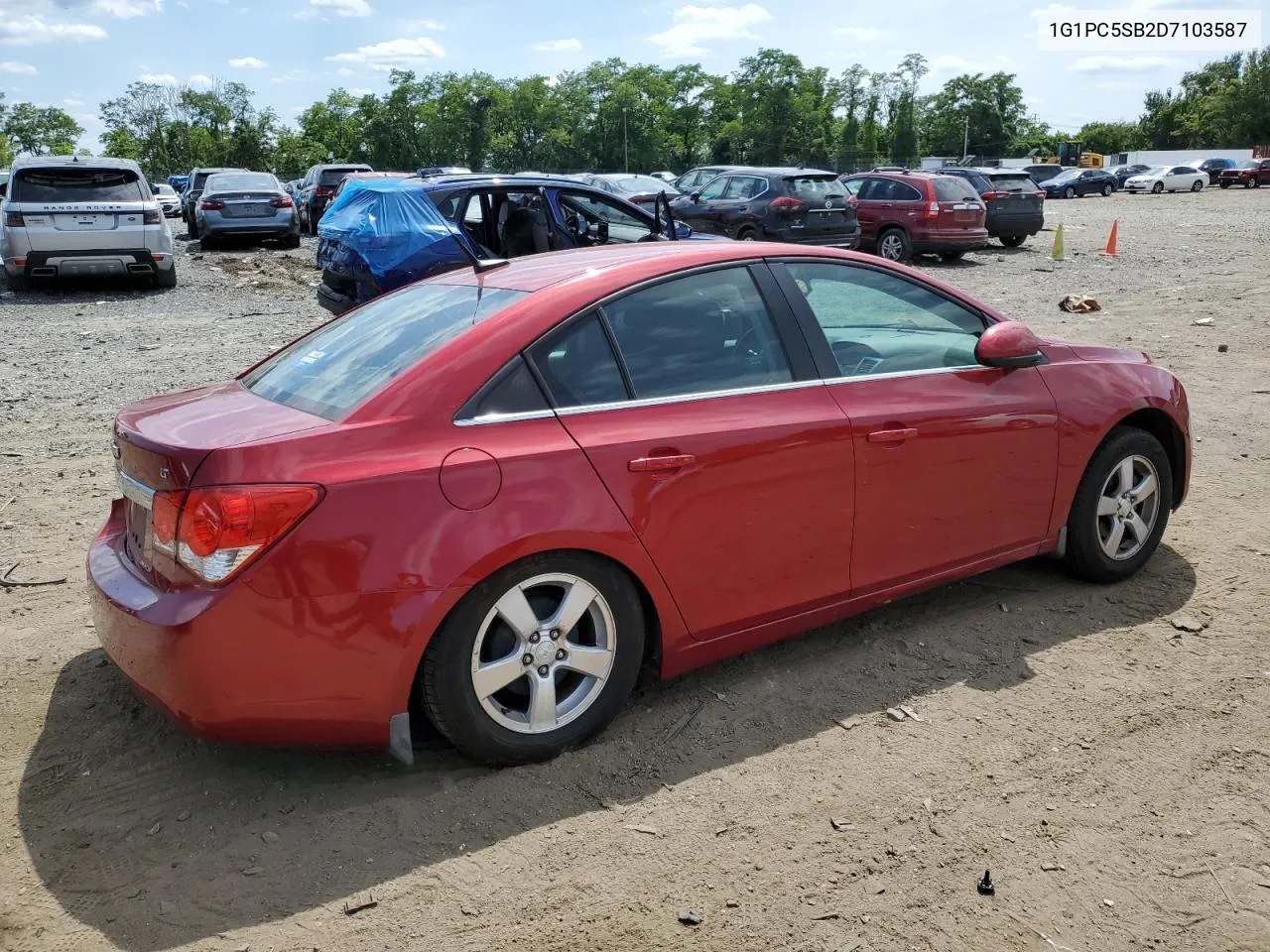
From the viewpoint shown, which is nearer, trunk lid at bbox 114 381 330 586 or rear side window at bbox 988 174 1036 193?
trunk lid at bbox 114 381 330 586

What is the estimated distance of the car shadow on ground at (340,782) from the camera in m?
2.79

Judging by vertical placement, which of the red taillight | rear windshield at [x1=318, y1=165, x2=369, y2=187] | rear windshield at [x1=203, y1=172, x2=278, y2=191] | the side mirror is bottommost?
the red taillight

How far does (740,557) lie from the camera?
3.53 metres

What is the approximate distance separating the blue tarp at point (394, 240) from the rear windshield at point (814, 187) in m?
8.71

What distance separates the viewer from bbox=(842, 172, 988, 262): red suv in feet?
62.6

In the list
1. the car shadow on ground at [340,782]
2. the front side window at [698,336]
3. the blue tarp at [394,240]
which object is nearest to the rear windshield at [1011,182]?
the blue tarp at [394,240]

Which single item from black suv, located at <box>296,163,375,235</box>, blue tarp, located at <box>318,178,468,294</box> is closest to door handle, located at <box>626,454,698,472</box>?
blue tarp, located at <box>318,178,468,294</box>

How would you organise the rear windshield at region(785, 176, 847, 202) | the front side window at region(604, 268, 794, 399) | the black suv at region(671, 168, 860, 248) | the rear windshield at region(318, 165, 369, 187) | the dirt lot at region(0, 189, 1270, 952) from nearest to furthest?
the dirt lot at region(0, 189, 1270, 952) → the front side window at region(604, 268, 794, 399) → the black suv at region(671, 168, 860, 248) → the rear windshield at region(785, 176, 847, 202) → the rear windshield at region(318, 165, 369, 187)

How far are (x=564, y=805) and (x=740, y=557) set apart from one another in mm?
956

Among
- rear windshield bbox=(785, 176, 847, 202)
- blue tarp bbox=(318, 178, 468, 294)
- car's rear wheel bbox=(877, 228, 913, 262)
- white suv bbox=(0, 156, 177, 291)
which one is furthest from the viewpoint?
car's rear wheel bbox=(877, 228, 913, 262)

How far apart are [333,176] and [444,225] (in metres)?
18.9

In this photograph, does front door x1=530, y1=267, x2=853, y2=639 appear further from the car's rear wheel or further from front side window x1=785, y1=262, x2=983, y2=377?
the car's rear wheel

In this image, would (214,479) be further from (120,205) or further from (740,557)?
(120,205)

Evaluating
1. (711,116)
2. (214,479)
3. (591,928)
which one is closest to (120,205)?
(214,479)
